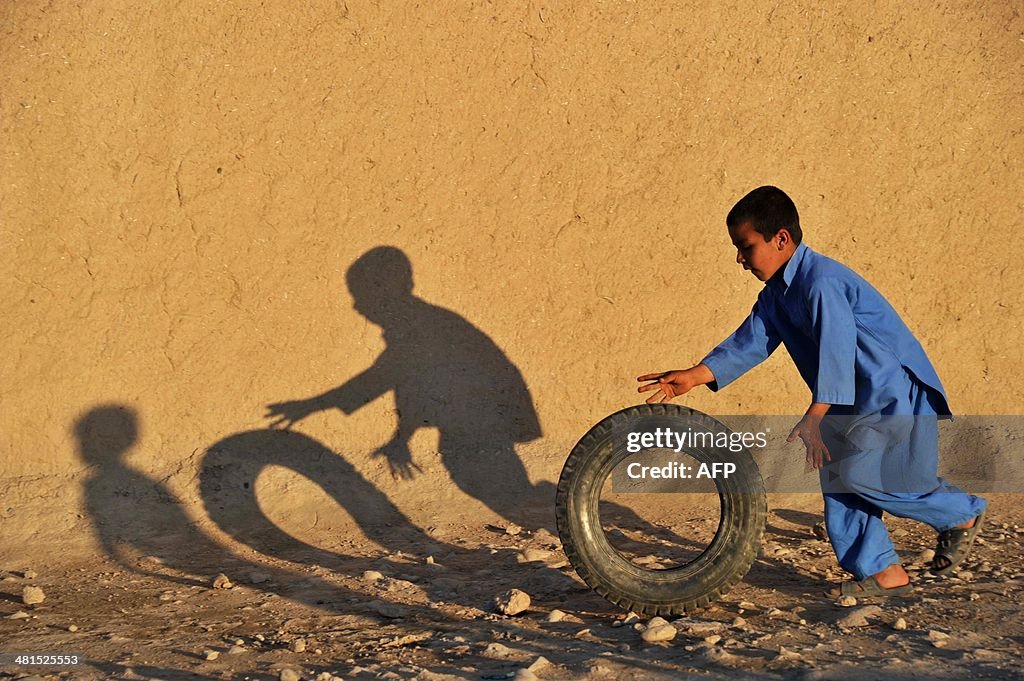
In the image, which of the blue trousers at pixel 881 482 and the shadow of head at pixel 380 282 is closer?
the blue trousers at pixel 881 482

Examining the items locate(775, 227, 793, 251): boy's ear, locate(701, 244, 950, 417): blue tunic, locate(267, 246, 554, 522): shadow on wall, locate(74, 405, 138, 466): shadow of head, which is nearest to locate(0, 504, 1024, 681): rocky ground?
locate(267, 246, 554, 522): shadow on wall

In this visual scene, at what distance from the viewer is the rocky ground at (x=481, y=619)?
3609mm

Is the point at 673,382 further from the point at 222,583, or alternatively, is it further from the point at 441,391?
the point at 222,583

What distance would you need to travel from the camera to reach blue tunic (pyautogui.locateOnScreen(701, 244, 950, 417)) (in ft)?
13.4

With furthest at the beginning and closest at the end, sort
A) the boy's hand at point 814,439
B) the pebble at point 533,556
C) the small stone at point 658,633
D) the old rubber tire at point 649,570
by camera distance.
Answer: the pebble at point 533,556, the old rubber tire at point 649,570, the boy's hand at point 814,439, the small stone at point 658,633

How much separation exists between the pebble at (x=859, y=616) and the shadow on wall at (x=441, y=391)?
7.58 ft

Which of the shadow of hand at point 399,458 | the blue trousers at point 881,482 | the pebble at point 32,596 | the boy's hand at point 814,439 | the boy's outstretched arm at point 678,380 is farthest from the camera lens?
the shadow of hand at point 399,458

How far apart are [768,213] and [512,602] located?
188cm

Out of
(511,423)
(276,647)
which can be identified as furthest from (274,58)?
(276,647)

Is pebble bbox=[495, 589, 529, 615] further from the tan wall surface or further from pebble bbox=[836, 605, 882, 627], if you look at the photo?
the tan wall surface

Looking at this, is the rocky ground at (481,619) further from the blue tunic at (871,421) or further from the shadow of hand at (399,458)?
the shadow of hand at (399,458)

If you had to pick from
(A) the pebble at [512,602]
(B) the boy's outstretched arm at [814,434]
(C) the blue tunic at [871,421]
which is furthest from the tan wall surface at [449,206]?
(B) the boy's outstretched arm at [814,434]

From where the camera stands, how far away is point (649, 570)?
4.21 m

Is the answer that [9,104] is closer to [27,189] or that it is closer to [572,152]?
[27,189]
